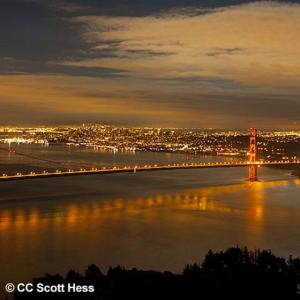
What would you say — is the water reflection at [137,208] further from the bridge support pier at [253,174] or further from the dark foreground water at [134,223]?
the bridge support pier at [253,174]

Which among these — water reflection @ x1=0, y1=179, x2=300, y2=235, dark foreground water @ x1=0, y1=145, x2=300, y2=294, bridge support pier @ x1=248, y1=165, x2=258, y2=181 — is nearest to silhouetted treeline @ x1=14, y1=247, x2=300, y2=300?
dark foreground water @ x1=0, y1=145, x2=300, y2=294

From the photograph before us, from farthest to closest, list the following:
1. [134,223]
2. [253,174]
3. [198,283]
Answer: [253,174] < [134,223] < [198,283]

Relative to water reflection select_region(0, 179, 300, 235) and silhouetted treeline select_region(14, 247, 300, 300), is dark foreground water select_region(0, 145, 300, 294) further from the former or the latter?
silhouetted treeline select_region(14, 247, 300, 300)

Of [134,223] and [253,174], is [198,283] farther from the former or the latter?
[253,174]

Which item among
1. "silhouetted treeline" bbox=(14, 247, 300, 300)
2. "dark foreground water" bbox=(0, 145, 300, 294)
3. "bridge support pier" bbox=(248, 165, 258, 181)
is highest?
"bridge support pier" bbox=(248, 165, 258, 181)

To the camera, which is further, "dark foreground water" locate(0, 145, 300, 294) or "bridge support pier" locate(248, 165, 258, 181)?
"bridge support pier" locate(248, 165, 258, 181)

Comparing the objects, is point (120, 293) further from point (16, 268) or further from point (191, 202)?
point (191, 202)

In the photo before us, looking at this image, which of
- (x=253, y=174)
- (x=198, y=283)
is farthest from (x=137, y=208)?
(x=253, y=174)
